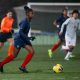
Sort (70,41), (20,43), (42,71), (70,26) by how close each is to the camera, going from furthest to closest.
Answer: (70,41) → (70,26) → (42,71) → (20,43)

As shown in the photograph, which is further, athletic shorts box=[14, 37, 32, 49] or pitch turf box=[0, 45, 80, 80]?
athletic shorts box=[14, 37, 32, 49]

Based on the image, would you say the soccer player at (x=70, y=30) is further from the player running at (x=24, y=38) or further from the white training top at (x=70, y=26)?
the player running at (x=24, y=38)

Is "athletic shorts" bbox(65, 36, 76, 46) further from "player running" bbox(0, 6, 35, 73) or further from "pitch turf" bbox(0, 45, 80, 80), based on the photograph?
"player running" bbox(0, 6, 35, 73)

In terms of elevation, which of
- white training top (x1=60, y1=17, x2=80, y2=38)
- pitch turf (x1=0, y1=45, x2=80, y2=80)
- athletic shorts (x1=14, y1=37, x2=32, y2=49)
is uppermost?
athletic shorts (x1=14, y1=37, x2=32, y2=49)

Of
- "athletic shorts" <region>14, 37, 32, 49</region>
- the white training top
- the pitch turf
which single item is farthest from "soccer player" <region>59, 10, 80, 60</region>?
"athletic shorts" <region>14, 37, 32, 49</region>

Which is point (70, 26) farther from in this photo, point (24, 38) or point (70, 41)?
point (24, 38)

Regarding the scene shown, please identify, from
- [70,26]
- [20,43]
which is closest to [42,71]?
[20,43]

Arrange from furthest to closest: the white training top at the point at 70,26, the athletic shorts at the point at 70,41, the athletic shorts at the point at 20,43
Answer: the athletic shorts at the point at 70,41 → the white training top at the point at 70,26 → the athletic shorts at the point at 20,43

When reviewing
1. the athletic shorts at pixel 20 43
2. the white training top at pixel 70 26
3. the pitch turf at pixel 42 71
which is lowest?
the pitch turf at pixel 42 71

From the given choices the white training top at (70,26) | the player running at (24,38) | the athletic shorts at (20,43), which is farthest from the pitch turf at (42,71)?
the white training top at (70,26)

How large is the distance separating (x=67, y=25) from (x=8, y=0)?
19.5 meters

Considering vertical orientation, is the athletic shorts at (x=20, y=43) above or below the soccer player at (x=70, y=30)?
above

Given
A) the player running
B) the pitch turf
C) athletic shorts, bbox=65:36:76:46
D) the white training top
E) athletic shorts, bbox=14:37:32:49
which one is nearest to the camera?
the pitch turf

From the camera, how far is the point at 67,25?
60.7ft
